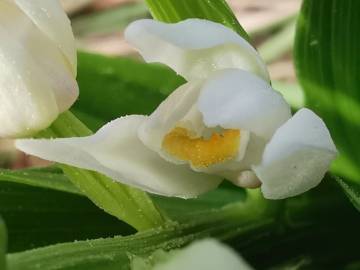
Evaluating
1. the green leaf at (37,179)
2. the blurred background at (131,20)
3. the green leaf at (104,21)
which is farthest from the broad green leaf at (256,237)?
the green leaf at (104,21)

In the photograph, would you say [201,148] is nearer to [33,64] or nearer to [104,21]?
[33,64]

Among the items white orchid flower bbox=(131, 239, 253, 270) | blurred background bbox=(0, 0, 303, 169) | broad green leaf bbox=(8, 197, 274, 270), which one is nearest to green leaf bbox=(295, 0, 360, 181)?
broad green leaf bbox=(8, 197, 274, 270)

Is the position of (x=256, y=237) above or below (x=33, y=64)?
below

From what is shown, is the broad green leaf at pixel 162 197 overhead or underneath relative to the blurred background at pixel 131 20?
overhead

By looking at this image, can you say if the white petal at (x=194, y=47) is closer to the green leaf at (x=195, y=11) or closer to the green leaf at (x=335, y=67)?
the green leaf at (x=195, y=11)

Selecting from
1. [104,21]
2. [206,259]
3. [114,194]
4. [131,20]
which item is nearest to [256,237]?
[114,194]

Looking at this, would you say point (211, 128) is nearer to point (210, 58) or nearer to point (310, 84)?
point (210, 58)

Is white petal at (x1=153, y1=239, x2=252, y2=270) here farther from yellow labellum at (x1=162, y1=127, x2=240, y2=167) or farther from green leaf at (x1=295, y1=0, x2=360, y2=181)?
green leaf at (x1=295, y1=0, x2=360, y2=181)
